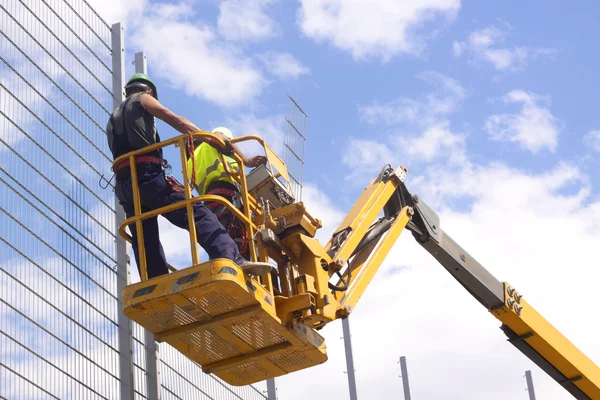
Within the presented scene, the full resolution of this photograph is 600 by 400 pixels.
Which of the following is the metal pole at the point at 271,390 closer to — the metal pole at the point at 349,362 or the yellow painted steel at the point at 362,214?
the metal pole at the point at 349,362

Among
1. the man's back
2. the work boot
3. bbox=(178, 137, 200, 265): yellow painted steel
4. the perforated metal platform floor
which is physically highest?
the man's back

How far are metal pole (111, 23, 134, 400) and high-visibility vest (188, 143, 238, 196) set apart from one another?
145 cm

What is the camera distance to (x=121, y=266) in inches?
436

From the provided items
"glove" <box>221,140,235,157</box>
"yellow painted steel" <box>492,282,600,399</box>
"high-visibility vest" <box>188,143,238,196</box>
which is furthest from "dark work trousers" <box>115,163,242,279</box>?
"yellow painted steel" <box>492,282,600,399</box>

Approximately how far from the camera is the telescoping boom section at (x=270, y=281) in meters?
8.33

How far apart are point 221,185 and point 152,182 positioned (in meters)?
1.18

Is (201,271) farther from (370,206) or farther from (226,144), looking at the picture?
(370,206)

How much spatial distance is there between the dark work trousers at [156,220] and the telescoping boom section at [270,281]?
13 cm

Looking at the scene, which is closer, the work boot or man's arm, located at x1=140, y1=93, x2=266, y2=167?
the work boot

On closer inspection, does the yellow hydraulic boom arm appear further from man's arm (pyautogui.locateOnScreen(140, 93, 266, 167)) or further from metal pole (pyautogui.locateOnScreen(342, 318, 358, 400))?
metal pole (pyautogui.locateOnScreen(342, 318, 358, 400))

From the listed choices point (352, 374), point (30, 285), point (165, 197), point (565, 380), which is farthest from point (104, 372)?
point (352, 374)

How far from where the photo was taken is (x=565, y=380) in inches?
492

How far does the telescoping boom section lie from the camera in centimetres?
833

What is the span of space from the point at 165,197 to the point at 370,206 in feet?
8.90
